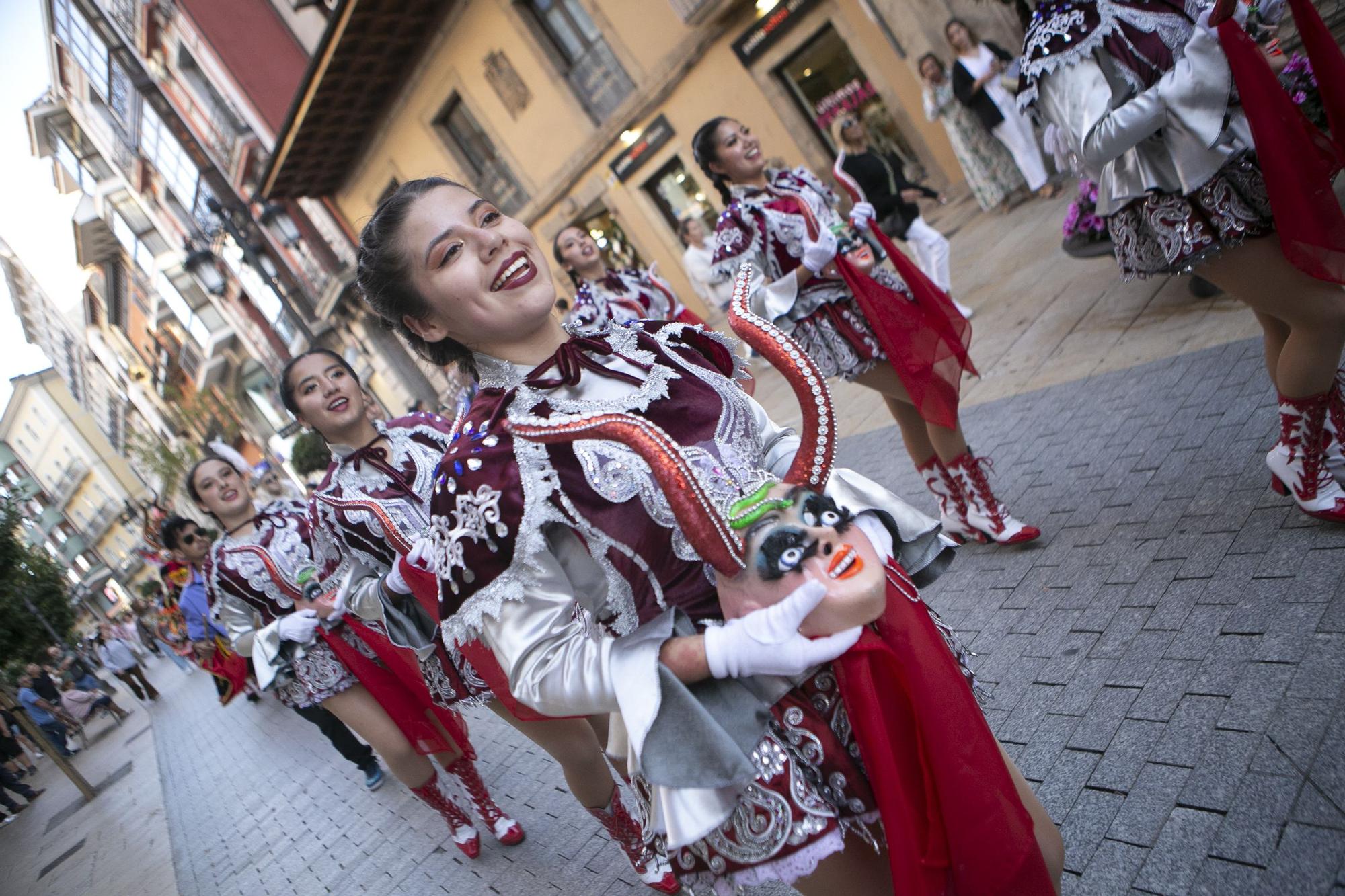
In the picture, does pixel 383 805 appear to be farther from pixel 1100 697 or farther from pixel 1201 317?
pixel 1201 317

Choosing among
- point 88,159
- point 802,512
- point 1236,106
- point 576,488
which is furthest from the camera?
point 88,159

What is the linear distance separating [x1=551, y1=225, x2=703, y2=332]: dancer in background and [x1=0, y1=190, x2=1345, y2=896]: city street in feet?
6.18

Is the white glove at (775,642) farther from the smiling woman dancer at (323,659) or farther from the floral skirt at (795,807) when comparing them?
the smiling woman dancer at (323,659)

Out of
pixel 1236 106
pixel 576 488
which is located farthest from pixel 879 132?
pixel 576 488

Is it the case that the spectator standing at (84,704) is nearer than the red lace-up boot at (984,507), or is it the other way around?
the red lace-up boot at (984,507)

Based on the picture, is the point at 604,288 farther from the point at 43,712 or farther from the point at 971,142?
the point at 43,712

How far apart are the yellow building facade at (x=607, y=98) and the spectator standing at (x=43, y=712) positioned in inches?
397

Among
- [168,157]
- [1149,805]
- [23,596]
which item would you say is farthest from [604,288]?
[168,157]

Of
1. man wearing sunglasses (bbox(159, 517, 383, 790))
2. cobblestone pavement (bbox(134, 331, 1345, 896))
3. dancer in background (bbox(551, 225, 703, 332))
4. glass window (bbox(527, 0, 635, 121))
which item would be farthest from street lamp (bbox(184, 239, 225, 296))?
cobblestone pavement (bbox(134, 331, 1345, 896))

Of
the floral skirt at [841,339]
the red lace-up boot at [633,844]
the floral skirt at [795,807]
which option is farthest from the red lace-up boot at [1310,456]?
the red lace-up boot at [633,844]

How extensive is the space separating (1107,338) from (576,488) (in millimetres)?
4891

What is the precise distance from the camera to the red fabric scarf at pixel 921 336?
350cm

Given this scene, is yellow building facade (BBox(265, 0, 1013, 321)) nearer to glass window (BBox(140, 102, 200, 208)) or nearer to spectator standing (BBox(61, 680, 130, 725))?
glass window (BBox(140, 102, 200, 208))

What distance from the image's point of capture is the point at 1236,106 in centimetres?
253
